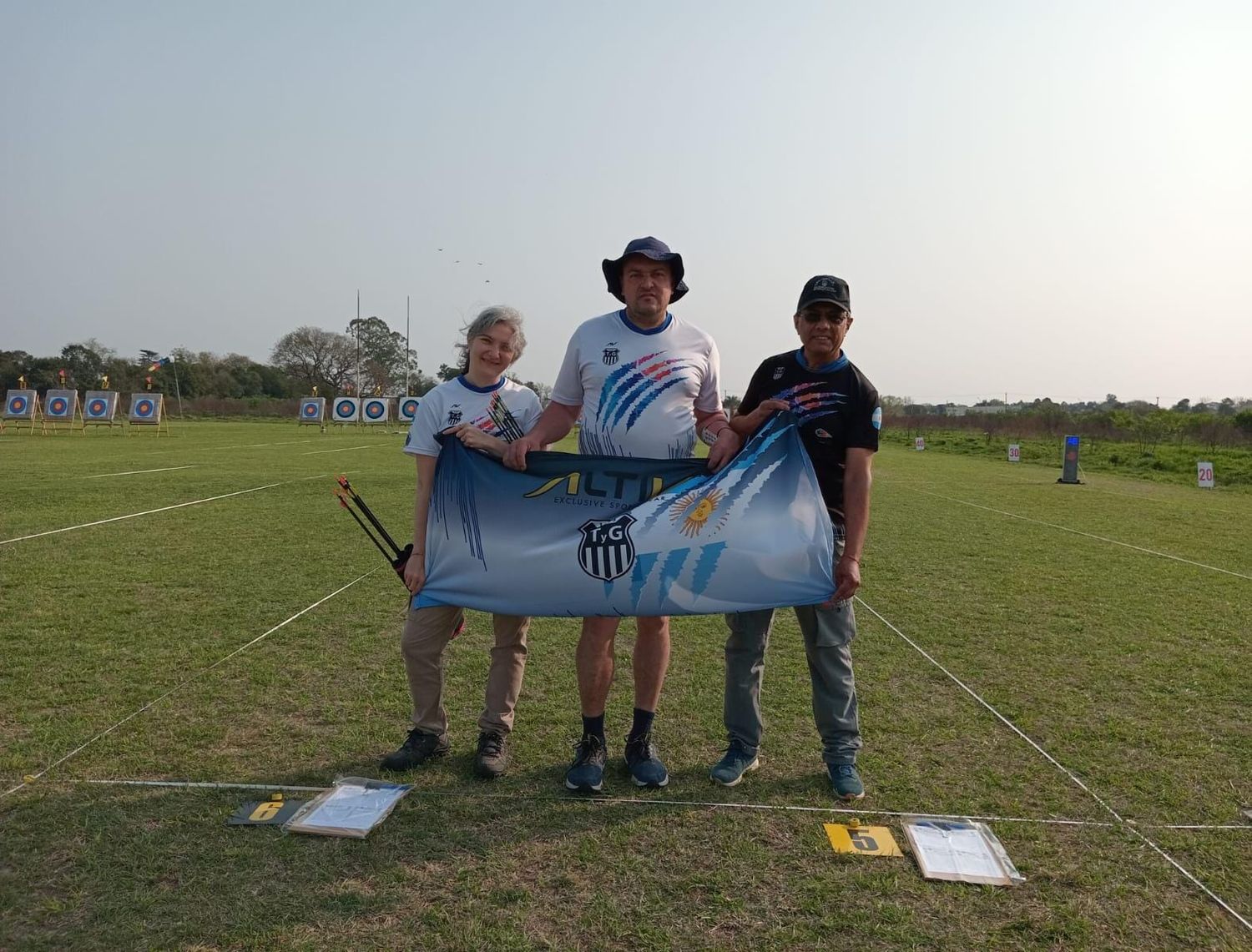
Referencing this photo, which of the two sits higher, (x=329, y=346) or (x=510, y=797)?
(x=329, y=346)

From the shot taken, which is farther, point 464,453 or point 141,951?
point 464,453

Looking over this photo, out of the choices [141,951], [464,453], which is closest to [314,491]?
[464,453]

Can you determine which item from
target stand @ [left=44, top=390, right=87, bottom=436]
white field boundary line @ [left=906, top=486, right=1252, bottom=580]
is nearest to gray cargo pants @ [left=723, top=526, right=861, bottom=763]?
white field boundary line @ [left=906, top=486, right=1252, bottom=580]

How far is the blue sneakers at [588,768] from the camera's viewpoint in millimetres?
3031

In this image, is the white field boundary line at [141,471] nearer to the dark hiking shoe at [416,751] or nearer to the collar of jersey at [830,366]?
the dark hiking shoe at [416,751]

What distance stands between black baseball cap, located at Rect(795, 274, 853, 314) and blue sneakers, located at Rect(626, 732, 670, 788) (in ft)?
5.59

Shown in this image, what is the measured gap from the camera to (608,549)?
3.11 meters

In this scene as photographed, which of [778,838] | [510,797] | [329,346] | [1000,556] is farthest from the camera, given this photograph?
[329,346]

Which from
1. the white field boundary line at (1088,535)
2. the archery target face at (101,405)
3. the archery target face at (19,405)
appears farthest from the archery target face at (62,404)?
the white field boundary line at (1088,535)

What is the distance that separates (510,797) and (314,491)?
36.8ft

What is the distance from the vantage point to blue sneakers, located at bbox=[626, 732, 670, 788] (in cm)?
310

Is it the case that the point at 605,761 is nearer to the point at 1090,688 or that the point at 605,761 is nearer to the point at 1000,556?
the point at 1090,688

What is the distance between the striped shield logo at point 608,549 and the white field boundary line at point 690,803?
78cm

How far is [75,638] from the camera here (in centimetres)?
491
